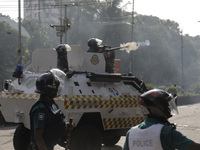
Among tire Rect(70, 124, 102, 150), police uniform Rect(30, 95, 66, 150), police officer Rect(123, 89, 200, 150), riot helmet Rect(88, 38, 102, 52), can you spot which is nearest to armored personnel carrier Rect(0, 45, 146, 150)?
tire Rect(70, 124, 102, 150)

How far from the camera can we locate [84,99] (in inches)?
351

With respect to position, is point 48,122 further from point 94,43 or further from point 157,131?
point 94,43

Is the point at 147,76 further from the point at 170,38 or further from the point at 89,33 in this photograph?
the point at 170,38

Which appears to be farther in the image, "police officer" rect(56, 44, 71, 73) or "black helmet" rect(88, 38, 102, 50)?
"black helmet" rect(88, 38, 102, 50)

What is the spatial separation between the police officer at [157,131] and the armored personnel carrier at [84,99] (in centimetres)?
453

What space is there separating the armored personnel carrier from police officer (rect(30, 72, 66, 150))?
10.4 ft

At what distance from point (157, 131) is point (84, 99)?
18.1 ft

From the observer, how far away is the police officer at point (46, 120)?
15.1ft

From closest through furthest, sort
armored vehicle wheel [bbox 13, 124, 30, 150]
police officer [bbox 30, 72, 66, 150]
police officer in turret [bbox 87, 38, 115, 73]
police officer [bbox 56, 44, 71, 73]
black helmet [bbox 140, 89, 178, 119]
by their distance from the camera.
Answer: black helmet [bbox 140, 89, 178, 119] < police officer [bbox 30, 72, 66, 150] < armored vehicle wheel [bbox 13, 124, 30, 150] < police officer [bbox 56, 44, 71, 73] < police officer in turret [bbox 87, 38, 115, 73]

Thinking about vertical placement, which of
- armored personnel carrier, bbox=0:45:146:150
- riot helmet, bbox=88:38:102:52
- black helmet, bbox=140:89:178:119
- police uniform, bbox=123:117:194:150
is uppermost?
riot helmet, bbox=88:38:102:52

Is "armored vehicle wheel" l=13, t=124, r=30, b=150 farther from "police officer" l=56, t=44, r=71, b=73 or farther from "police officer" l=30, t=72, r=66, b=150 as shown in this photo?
"police officer" l=30, t=72, r=66, b=150

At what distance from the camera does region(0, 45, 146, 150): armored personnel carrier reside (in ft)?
28.2

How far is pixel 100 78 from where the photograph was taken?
9.64m

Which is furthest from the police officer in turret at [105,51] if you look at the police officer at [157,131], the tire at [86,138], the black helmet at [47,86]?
the police officer at [157,131]
